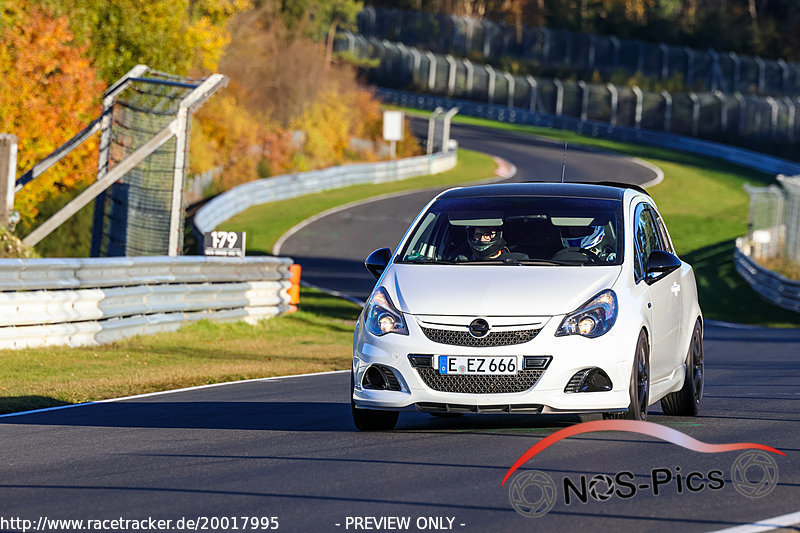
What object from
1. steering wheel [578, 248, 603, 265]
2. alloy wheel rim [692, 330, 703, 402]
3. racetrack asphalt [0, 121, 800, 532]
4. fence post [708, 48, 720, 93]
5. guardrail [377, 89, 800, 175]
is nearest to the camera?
racetrack asphalt [0, 121, 800, 532]

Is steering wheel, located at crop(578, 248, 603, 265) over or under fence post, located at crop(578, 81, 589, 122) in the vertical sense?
over

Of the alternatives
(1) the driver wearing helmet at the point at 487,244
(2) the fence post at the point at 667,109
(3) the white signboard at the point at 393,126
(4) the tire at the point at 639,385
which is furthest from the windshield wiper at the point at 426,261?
(2) the fence post at the point at 667,109

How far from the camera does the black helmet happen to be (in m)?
10.2

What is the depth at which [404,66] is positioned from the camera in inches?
3684

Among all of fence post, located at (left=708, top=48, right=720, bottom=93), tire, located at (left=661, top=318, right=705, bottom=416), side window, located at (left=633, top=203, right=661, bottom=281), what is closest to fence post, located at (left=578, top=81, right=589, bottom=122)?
fence post, located at (left=708, top=48, right=720, bottom=93)

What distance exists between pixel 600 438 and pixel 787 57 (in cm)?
8252

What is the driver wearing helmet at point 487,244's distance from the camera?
397 inches

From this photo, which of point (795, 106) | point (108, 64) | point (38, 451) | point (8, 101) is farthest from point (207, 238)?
point (795, 106)

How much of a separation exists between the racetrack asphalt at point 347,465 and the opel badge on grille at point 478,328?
29.5 inches

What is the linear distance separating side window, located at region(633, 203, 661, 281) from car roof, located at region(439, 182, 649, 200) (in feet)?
0.82

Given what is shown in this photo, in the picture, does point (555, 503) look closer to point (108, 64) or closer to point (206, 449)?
point (206, 449)

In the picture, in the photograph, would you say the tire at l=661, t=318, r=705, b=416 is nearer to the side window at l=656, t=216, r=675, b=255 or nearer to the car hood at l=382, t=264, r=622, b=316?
the side window at l=656, t=216, r=675, b=255

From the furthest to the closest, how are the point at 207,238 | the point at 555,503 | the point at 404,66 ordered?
the point at 404,66 < the point at 207,238 < the point at 555,503

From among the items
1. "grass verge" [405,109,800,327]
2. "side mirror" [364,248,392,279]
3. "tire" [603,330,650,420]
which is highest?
"side mirror" [364,248,392,279]
